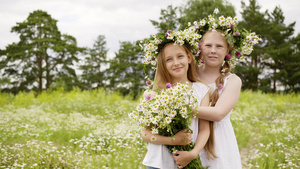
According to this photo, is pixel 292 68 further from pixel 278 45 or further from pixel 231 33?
pixel 231 33

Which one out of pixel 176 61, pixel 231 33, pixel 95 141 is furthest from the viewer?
pixel 95 141

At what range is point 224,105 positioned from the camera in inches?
96.0

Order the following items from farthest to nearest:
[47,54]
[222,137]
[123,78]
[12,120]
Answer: [123,78]
[47,54]
[12,120]
[222,137]

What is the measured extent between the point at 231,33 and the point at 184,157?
1.33 metres

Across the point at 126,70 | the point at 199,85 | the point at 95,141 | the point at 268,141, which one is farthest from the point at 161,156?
the point at 126,70

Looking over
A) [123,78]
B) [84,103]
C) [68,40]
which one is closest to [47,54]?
[68,40]

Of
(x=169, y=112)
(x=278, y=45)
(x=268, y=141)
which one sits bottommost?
(x=268, y=141)

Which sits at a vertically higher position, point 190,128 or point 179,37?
point 179,37

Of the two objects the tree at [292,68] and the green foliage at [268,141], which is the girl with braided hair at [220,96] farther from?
the tree at [292,68]

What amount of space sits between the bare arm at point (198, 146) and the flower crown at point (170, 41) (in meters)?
0.51

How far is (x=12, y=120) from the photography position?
24.9 ft

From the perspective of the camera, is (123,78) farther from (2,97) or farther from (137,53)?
(2,97)

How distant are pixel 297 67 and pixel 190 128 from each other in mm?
26343

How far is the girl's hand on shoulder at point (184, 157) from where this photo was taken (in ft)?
7.28
